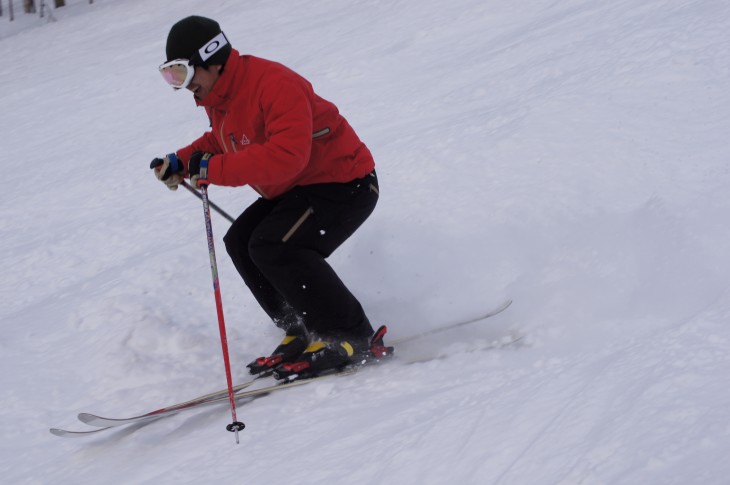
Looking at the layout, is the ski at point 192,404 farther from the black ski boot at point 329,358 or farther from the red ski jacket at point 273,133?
the red ski jacket at point 273,133

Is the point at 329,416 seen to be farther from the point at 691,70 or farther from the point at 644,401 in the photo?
the point at 691,70

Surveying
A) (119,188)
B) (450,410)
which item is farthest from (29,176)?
(450,410)

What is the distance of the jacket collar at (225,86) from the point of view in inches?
142

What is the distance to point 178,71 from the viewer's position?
3.55 m

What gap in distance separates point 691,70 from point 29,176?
6.97 m

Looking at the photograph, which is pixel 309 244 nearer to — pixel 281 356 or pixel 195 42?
pixel 281 356

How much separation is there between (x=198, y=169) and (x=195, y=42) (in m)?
0.56

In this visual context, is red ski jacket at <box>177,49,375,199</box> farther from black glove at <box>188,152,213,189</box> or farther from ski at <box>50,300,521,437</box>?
ski at <box>50,300,521,437</box>

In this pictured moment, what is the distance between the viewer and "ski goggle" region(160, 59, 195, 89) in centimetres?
354

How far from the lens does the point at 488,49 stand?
29.8ft

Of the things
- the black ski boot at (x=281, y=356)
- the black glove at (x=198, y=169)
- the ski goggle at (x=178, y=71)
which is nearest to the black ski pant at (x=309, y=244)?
the black ski boot at (x=281, y=356)

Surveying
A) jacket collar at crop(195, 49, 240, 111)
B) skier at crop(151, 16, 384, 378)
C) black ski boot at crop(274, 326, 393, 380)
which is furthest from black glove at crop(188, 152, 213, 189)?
black ski boot at crop(274, 326, 393, 380)

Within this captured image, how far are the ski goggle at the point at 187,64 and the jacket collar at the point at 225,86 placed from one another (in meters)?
0.08

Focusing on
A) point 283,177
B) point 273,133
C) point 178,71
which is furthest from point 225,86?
point 283,177
